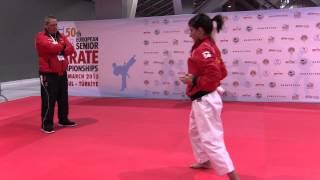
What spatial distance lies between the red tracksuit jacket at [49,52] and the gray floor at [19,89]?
13.0 ft

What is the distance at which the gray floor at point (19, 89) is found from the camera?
9820 millimetres

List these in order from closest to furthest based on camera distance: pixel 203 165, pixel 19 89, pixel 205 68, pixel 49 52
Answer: pixel 205 68
pixel 203 165
pixel 49 52
pixel 19 89

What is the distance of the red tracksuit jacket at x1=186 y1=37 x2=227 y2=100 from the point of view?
3.24m

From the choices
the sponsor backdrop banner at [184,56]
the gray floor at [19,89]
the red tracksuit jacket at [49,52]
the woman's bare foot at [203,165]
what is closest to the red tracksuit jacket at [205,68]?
the woman's bare foot at [203,165]

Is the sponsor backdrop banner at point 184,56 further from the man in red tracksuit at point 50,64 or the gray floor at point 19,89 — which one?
the man in red tracksuit at point 50,64

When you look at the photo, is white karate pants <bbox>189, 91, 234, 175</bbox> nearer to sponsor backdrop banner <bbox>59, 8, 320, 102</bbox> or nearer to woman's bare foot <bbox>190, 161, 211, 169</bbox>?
woman's bare foot <bbox>190, 161, 211, 169</bbox>

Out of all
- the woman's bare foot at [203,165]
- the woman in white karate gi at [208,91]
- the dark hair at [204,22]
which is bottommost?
the woman's bare foot at [203,165]

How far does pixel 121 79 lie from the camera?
30.1 ft

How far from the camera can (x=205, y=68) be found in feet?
10.6

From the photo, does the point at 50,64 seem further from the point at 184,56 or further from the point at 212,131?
the point at 184,56

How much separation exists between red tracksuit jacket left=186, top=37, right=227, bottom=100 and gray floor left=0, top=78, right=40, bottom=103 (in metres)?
6.80

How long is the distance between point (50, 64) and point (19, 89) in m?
6.35

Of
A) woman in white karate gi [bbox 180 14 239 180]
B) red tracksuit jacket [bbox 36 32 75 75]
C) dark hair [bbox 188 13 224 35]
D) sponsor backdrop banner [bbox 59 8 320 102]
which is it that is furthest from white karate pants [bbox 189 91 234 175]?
sponsor backdrop banner [bbox 59 8 320 102]

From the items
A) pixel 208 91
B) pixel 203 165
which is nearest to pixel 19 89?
pixel 203 165
